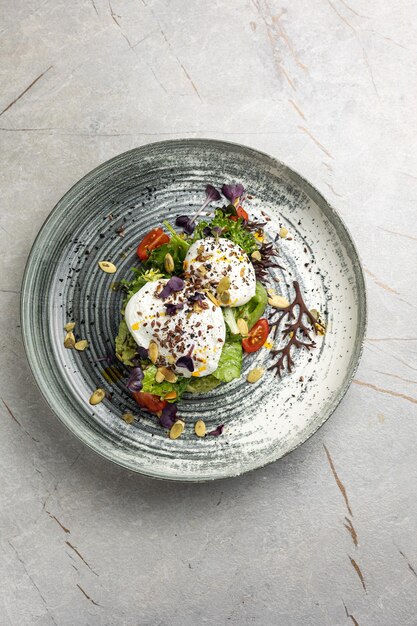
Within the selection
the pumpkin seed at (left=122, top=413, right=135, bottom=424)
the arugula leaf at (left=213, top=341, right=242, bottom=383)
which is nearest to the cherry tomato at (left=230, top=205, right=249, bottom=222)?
the arugula leaf at (left=213, top=341, right=242, bottom=383)

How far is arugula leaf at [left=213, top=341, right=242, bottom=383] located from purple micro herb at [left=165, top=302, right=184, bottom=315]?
34 centimetres

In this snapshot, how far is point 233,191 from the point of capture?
3061 mm

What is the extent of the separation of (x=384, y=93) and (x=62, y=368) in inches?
89.2

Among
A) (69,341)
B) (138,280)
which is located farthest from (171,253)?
(69,341)

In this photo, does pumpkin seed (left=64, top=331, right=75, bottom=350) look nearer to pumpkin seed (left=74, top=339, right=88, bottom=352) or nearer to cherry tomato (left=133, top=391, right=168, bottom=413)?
pumpkin seed (left=74, top=339, right=88, bottom=352)

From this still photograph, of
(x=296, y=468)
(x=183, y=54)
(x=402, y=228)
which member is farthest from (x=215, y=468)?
(x=183, y=54)

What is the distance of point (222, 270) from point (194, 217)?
0.38m

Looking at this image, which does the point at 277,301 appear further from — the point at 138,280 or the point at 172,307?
the point at 138,280

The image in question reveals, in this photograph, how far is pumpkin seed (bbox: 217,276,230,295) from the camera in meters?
2.83

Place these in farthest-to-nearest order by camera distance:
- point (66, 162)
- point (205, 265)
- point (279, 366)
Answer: point (66, 162), point (279, 366), point (205, 265)

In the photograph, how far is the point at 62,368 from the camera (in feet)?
9.83

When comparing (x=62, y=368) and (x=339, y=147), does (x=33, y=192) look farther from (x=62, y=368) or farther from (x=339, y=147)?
(x=339, y=147)

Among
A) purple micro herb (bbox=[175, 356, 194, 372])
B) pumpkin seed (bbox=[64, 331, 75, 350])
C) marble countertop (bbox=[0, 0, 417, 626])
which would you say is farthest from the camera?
marble countertop (bbox=[0, 0, 417, 626])

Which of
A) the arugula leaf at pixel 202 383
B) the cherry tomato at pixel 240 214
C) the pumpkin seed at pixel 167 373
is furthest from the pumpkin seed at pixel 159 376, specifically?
Result: the cherry tomato at pixel 240 214
